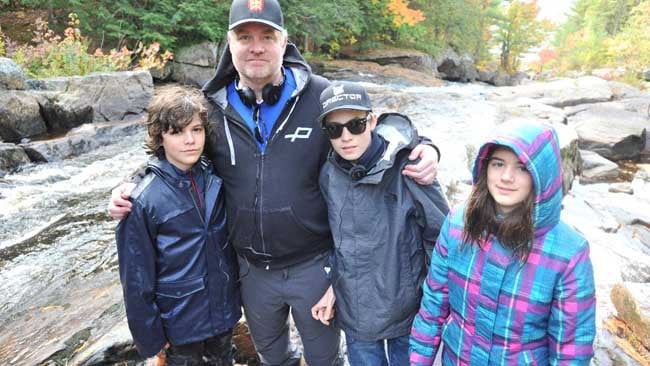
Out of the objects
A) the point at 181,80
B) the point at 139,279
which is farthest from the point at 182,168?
the point at 181,80

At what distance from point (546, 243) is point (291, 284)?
136 centimetres

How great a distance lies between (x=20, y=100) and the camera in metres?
7.80

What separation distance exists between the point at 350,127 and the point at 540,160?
2.81 feet

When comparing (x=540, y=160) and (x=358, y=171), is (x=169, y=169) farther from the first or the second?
(x=540, y=160)

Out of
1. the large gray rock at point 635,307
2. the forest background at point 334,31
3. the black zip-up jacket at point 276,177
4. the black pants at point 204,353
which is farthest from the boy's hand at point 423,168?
the forest background at point 334,31

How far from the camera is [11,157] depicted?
7012 millimetres

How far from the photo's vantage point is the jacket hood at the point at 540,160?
1.59 m

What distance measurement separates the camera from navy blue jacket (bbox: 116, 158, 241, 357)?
2175 mm

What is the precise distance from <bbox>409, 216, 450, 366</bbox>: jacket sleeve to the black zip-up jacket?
0.67 meters

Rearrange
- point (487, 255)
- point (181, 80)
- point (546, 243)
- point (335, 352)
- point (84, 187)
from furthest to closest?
point (181, 80) → point (84, 187) → point (335, 352) → point (487, 255) → point (546, 243)

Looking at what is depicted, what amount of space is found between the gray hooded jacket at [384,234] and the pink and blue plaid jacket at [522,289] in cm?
16

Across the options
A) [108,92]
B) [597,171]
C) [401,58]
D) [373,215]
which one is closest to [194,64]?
[108,92]

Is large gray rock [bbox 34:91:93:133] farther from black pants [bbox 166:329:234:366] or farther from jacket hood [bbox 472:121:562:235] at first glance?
jacket hood [bbox 472:121:562:235]

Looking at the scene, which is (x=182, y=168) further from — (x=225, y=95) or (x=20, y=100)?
(x=20, y=100)
